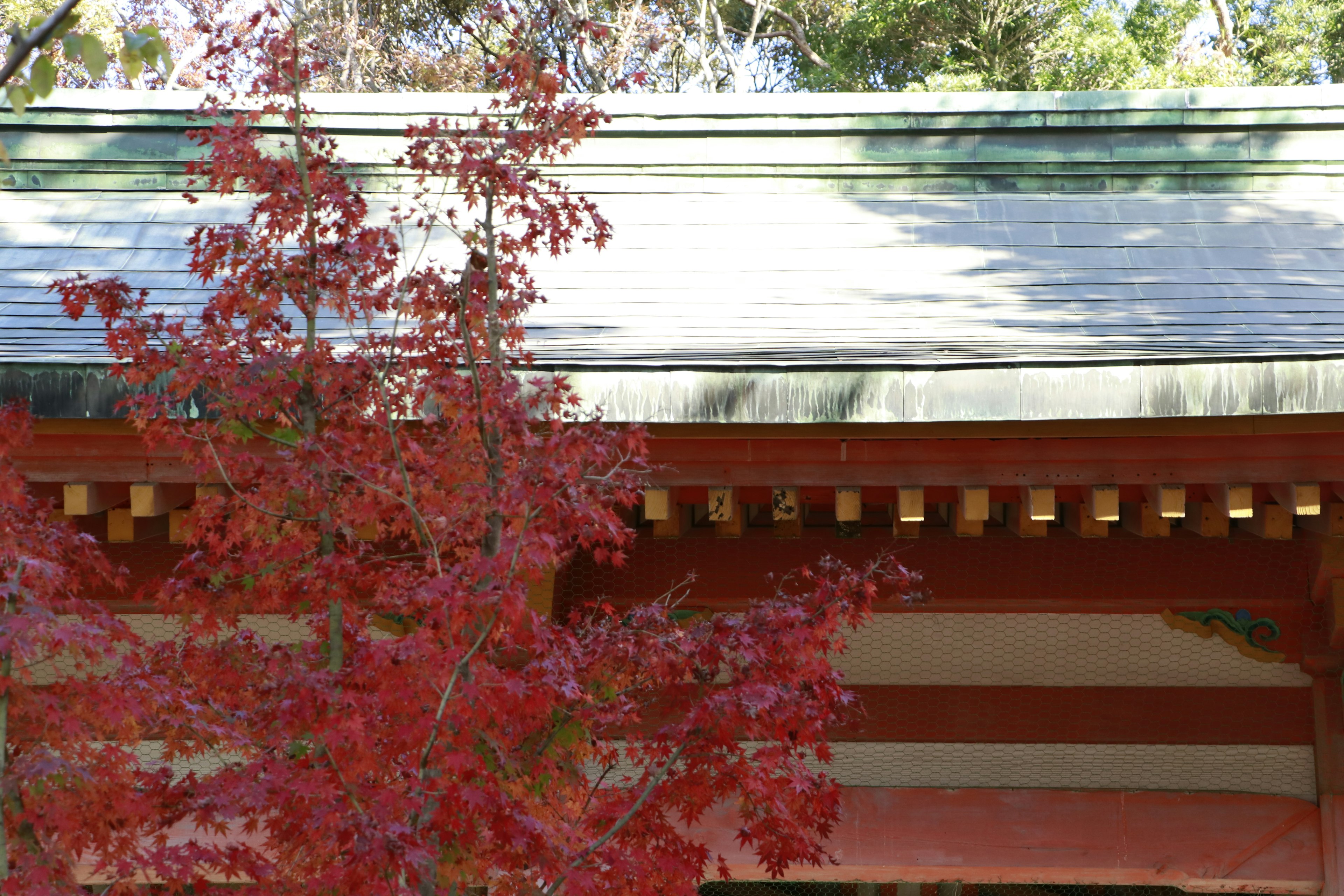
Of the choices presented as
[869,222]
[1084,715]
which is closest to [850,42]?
[869,222]

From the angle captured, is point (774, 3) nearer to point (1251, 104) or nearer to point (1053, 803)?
point (1251, 104)

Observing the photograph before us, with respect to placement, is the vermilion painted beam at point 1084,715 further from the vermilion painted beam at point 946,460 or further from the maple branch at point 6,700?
the maple branch at point 6,700

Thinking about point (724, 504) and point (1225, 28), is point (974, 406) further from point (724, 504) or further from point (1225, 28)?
point (1225, 28)

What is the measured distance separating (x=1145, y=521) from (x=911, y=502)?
2.11ft

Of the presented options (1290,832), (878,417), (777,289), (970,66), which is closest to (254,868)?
(878,417)

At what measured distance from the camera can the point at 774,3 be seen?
52.4 feet

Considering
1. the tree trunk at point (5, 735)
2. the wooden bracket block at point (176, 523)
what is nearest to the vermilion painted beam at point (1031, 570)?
the wooden bracket block at point (176, 523)

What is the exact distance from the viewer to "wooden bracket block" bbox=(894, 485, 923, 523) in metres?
2.45

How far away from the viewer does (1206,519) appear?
2.63 m

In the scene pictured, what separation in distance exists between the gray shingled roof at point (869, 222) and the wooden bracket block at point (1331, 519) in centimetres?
38

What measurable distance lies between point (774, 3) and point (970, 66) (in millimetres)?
3806

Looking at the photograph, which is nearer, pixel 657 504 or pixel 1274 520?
pixel 657 504

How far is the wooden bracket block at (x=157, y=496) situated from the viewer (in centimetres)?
249

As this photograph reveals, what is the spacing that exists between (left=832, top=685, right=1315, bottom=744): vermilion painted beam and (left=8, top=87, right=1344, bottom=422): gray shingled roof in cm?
105
